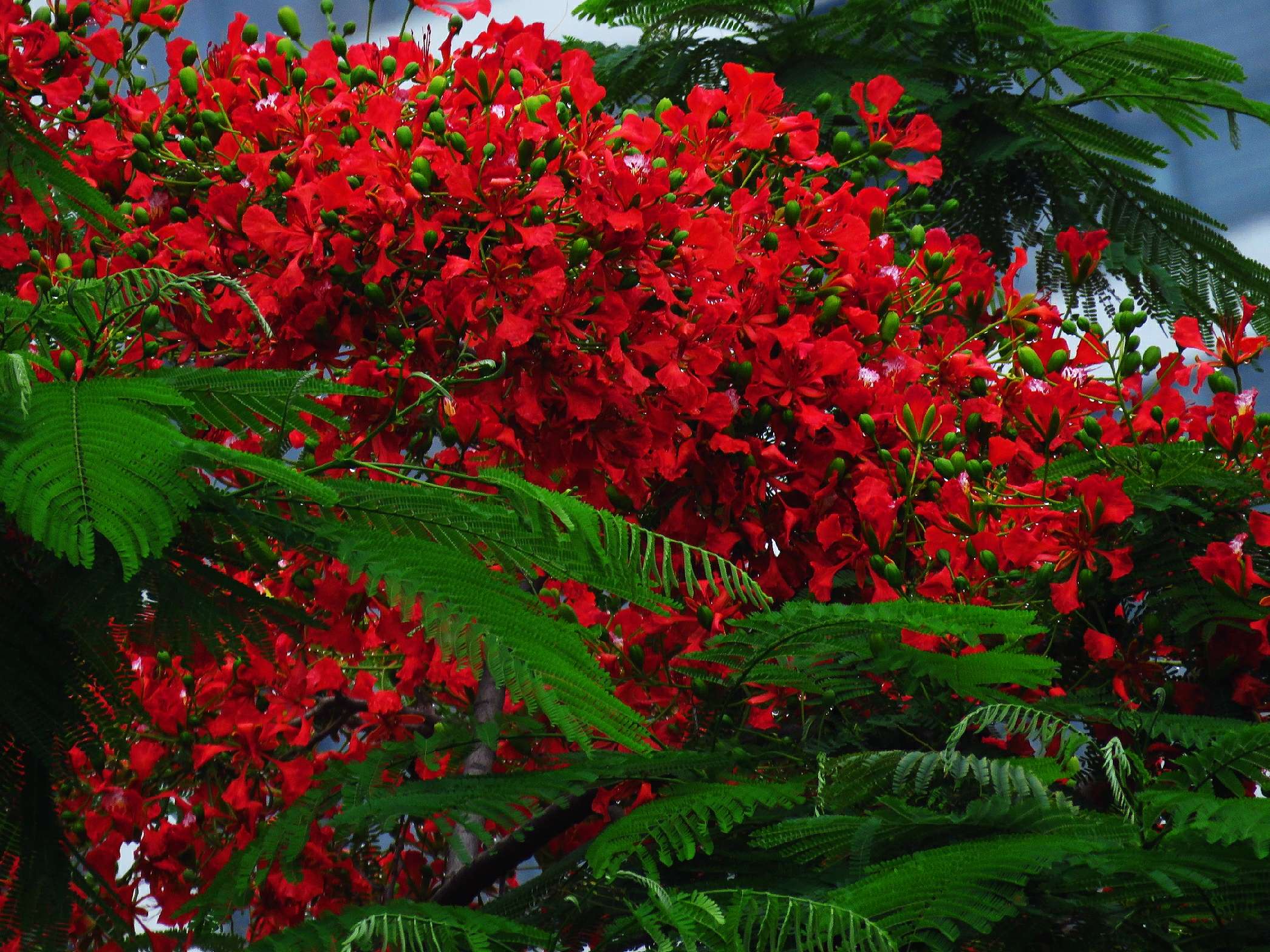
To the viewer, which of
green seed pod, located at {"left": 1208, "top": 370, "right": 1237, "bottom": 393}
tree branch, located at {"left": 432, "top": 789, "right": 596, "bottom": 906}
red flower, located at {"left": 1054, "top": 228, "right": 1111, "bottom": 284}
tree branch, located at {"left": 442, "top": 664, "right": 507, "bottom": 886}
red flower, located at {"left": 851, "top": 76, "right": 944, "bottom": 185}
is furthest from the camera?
red flower, located at {"left": 1054, "top": 228, "right": 1111, "bottom": 284}

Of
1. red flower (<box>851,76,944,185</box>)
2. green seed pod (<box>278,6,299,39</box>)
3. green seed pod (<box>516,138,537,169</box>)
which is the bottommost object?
green seed pod (<box>516,138,537,169</box>)

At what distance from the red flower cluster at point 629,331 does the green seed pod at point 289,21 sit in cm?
5

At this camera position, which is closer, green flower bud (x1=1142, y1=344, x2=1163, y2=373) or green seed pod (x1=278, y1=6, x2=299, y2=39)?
green flower bud (x1=1142, y1=344, x2=1163, y2=373)

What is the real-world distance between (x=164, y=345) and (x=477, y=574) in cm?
119

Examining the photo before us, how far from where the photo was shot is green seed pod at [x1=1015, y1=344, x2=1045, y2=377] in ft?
6.58

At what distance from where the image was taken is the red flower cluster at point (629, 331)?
188 centimetres

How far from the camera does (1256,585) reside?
178 centimetres

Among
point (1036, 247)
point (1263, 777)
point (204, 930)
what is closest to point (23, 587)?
point (204, 930)

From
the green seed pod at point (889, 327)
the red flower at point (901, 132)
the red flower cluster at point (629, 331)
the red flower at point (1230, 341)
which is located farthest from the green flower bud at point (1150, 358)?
the red flower at point (901, 132)

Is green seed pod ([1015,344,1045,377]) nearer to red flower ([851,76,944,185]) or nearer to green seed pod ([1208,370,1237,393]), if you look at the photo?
green seed pod ([1208,370,1237,393])

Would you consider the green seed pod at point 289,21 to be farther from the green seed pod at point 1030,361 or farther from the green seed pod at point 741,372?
the green seed pod at point 1030,361

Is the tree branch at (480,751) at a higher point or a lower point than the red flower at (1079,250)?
lower

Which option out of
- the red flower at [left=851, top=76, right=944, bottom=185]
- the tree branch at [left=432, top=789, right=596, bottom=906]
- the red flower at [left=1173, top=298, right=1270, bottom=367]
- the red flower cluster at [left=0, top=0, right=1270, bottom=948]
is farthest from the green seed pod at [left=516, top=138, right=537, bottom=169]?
the red flower at [left=1173, top=298, right=1270, bottom=367]

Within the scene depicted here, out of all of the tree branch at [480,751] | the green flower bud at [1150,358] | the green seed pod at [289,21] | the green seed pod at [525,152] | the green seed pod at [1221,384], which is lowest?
the tree branch at [480,751]
